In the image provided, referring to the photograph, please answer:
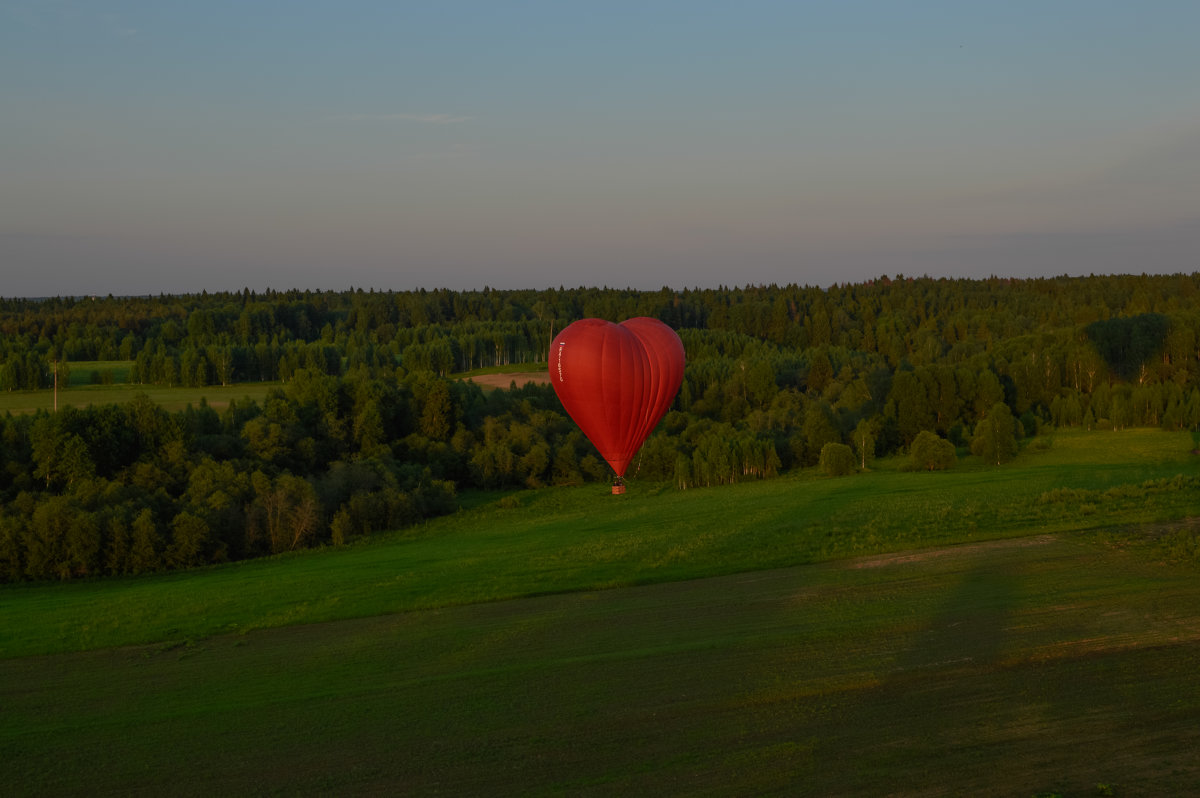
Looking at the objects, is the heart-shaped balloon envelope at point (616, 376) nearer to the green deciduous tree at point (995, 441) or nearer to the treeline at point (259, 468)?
the treeline at point (259, 468)

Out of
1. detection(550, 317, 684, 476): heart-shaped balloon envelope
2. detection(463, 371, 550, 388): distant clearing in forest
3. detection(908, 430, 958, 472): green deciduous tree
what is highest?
detection(550, 317, 684, 476): heart-shaped balloon envelope

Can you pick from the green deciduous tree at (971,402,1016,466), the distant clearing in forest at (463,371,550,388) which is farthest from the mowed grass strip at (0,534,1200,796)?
the distant clearing in forest at (463,371,550,388)

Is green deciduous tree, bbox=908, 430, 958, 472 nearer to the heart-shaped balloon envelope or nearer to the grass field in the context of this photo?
the grass field

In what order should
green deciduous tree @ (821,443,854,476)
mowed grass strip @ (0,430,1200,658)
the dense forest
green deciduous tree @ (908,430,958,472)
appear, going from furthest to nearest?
green deciduous tree @ (821,443,854,476) < green deciduous tree @ (908,430,958,472) < the dense forest < mowed grass strip @ (0,430,1200,658)

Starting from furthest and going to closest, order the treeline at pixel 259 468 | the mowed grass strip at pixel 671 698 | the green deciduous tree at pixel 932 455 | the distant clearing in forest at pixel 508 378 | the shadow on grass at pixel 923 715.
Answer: the distant clearing in forest at pixel 508 378 → the green deciduous tree at pixel 932 455 → the treeline at pixel 259 468 → the mowed grass strip at pixel 671 698 → the shadow on grass at pixel 923 715

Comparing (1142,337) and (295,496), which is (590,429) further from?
(1142,337)

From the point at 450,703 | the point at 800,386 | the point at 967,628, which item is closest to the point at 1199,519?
the point at 967,628

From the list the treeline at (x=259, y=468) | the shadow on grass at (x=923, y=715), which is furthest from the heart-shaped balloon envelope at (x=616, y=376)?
the treeline at (x=259, y=468)
